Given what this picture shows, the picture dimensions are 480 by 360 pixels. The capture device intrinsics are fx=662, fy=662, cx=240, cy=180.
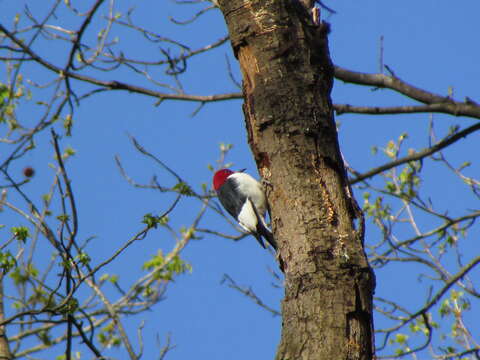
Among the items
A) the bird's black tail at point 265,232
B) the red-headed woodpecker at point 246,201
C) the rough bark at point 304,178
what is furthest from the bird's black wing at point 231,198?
the rough bark at point 304,178

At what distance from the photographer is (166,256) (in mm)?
6473

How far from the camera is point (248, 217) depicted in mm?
4746

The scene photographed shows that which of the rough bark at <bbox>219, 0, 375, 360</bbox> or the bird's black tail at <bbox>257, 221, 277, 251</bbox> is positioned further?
the bird's black tail at <bbox>257, 221, 277, 251</bbox>

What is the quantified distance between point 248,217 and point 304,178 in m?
Result: 2.25

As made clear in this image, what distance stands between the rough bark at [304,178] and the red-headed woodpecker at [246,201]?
183 centimetres

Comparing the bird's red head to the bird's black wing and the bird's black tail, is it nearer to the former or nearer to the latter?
the bird's black wing

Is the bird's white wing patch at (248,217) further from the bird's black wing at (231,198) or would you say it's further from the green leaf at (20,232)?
the green leaf at (20,232)

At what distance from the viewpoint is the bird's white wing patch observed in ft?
15.4

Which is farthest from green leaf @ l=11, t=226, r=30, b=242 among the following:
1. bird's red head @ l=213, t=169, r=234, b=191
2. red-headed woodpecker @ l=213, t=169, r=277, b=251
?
bird's red head @ l=213, t=169, r=234, b=191

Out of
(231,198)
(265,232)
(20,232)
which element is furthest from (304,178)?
(231,198)

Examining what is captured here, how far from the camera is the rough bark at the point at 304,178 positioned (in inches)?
85.6

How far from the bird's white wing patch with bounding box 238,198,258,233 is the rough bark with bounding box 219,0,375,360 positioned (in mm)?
1899

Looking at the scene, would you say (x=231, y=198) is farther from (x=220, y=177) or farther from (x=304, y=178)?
(x=304, y=178)

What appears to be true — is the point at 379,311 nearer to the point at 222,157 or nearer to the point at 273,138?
the point at 222,157
